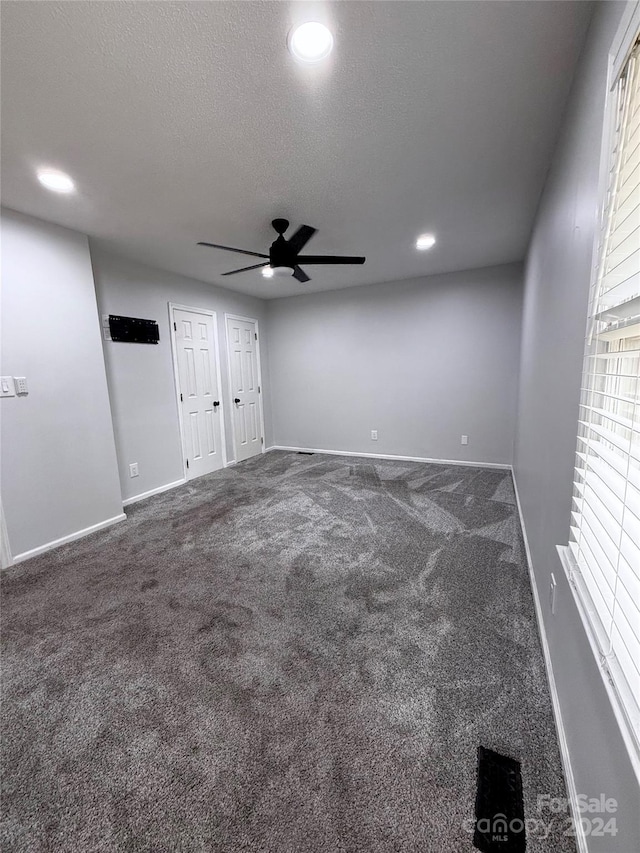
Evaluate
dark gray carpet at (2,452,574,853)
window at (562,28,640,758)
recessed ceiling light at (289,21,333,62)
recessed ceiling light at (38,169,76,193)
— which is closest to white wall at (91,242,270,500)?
recessed ceiling light at (38,169,76,193)

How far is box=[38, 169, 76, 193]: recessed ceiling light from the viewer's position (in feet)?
6.54

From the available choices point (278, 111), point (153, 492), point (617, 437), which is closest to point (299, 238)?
point (278, 111)

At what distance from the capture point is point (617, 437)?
84 cm

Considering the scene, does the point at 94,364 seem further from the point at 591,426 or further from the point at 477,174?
the point at 591,426

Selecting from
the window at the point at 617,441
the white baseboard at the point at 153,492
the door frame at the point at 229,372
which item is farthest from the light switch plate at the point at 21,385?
the window at the point at 617,441

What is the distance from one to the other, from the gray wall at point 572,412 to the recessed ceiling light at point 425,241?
109 cm

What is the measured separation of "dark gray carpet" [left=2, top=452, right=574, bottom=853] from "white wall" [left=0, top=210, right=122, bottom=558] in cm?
40

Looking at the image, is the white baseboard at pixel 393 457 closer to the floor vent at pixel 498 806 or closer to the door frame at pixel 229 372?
the door frame at pixel 229 372

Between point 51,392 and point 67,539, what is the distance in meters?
1.20

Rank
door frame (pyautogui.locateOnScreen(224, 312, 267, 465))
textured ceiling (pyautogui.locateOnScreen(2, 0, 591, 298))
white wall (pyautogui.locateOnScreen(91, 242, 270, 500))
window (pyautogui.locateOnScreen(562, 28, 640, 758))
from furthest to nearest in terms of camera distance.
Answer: door frame (pyautogui.locateOnScreen(224, 312, 267, 465))
white wall (pyautogui.locateOnScreen(91, 242, 270, 500))
textured ceiling (pyautogui.locateOnScreen(2, 0, 591, 298))
window (pyautogui.locateOnScreen(562, 28, 640, 758))

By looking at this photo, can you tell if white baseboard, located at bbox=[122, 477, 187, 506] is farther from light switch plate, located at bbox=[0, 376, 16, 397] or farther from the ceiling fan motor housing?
the ceiling fan motor housing

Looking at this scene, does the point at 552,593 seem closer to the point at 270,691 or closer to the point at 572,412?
the point at 572,412

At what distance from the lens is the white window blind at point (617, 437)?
705 millimetres

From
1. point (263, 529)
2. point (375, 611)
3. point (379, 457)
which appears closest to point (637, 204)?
point (375, 611)
